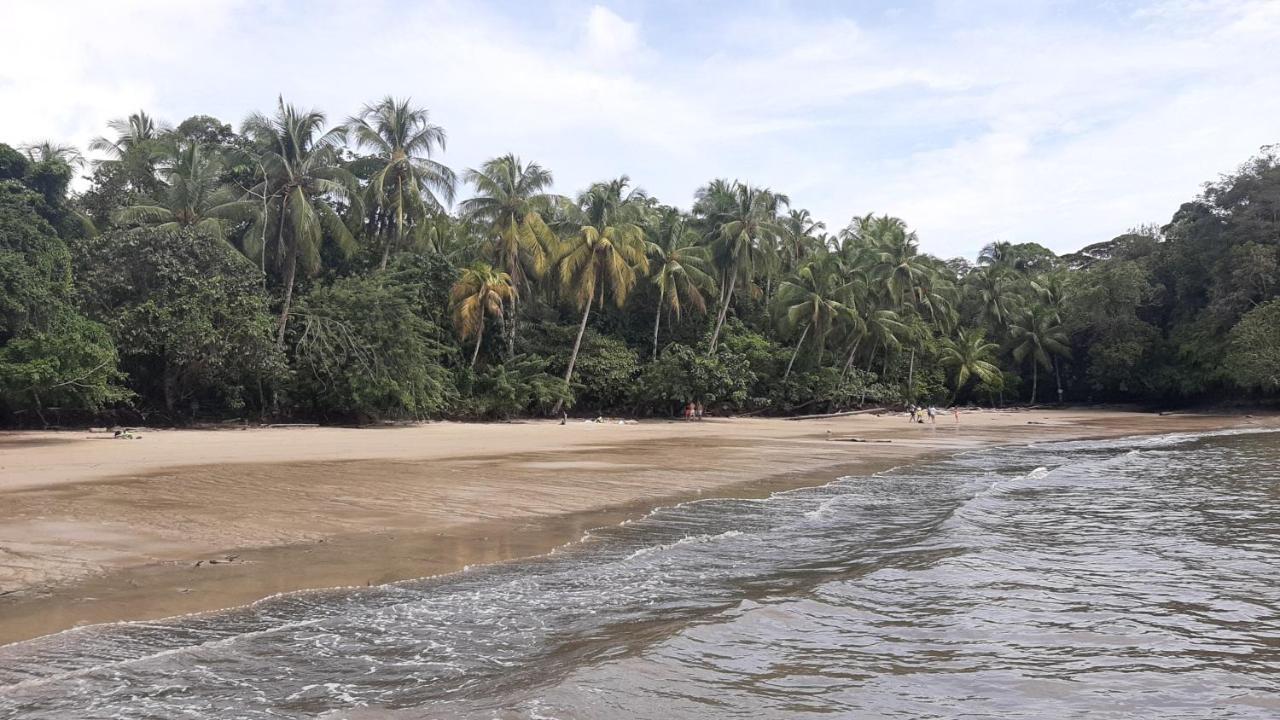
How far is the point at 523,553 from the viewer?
A: 8000 mm

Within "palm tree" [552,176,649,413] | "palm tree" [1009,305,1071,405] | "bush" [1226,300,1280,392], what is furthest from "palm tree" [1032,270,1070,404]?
"palm tree" [552,176,649,413]

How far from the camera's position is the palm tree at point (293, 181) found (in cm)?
2892

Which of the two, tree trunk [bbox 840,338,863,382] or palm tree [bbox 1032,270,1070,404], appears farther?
palm tree [bbox 1032,270,1070,404]

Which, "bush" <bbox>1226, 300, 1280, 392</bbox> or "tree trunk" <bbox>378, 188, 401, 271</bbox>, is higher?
"tree trunk" <bbox>378, 188, 401, 271</bbox>

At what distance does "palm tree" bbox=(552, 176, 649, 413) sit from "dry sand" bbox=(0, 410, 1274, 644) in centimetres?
1316

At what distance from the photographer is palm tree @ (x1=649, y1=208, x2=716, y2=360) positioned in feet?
128

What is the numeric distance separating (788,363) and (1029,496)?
1190 inches

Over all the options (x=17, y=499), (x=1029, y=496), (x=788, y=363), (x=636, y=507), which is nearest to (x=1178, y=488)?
(x=1029, y=496)

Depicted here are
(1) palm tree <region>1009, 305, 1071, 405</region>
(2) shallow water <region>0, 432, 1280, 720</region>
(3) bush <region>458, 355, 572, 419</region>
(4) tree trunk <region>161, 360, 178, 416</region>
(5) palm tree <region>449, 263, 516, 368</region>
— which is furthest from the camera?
(1) palm tree <region>1009, 305, 1071, 405</region>

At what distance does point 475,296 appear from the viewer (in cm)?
3209

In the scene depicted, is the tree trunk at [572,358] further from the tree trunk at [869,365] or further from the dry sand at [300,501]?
the tree trunk at [869,365]

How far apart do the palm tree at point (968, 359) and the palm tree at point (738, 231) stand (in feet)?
56.4

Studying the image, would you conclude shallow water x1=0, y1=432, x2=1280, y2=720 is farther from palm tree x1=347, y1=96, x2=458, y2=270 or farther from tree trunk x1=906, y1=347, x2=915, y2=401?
tree trunk x1=906, y1=347, x2=915, y2=401

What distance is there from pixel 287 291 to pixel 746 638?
28426 mm
